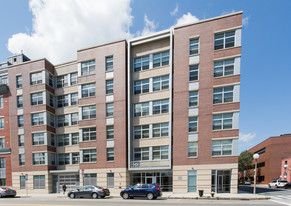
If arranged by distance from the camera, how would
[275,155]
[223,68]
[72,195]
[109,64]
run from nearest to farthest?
[72,195] → [223,68] → [109,64] → [275,155]

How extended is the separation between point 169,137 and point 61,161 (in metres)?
18.1

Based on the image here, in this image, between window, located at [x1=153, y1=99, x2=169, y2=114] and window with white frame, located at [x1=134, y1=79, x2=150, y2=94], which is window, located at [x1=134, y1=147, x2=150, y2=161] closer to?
window, located at [x1=153, y1=99, x2=169, y2=114]

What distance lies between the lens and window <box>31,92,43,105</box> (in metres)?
28.2

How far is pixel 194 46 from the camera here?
22750mm

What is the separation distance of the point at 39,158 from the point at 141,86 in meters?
19.4

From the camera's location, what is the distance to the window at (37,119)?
27953 millimetres

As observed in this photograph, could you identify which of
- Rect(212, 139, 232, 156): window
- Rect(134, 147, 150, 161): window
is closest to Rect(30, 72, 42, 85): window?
Rect(134, 147, 150, 161): window

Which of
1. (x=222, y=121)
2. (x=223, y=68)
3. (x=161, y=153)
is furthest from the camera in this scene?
(x=161, y=153)

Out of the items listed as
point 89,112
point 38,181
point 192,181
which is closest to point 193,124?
point 192,181

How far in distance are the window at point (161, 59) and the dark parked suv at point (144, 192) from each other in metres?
15.2

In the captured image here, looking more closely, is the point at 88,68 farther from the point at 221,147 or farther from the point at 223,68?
the point at 221,147

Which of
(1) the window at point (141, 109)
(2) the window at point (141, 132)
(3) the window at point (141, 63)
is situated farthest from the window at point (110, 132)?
(3) the window at point (141, 63)

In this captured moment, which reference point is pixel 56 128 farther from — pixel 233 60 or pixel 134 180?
pixel 233 60

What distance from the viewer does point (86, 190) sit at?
1948 cm
